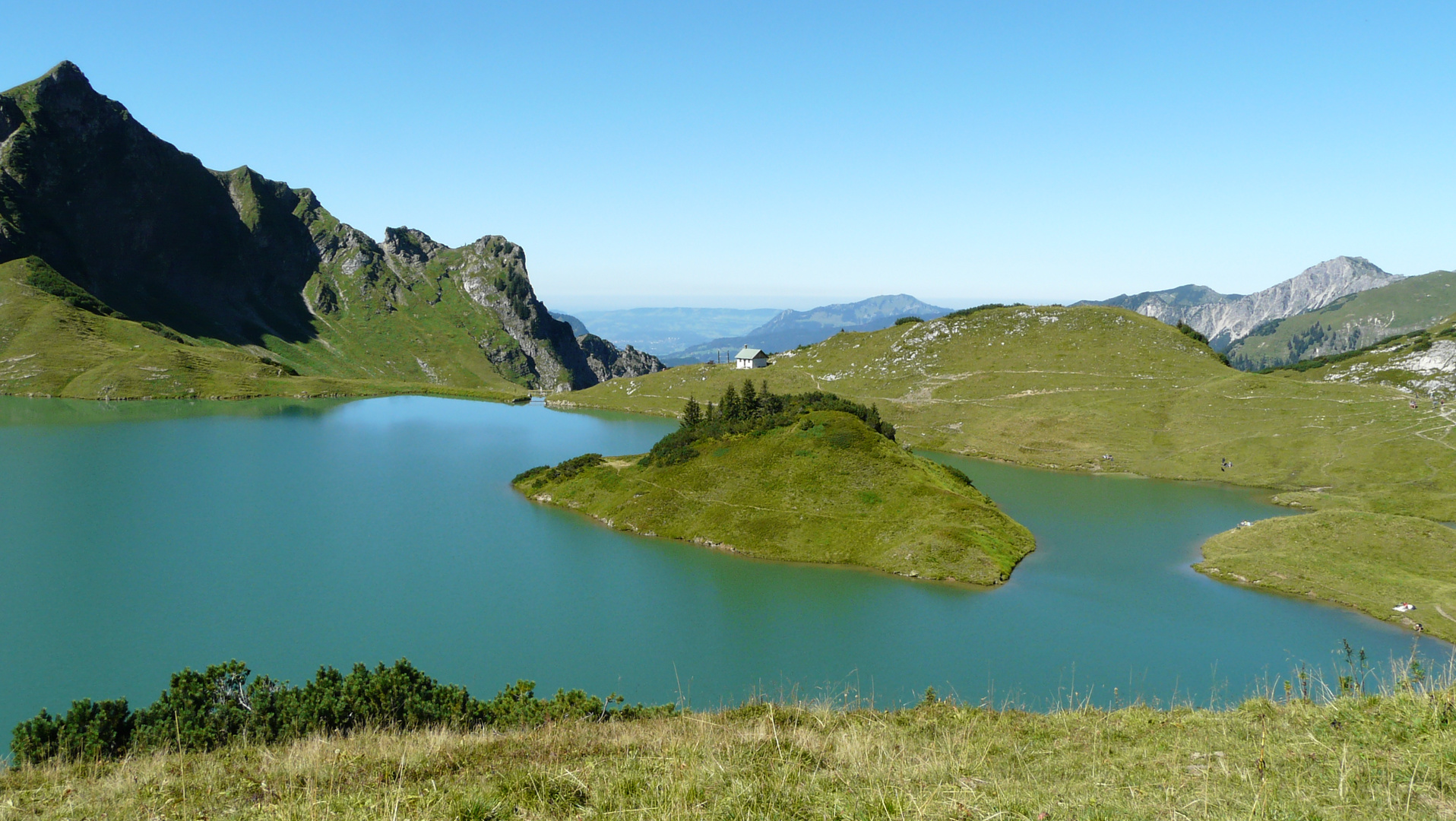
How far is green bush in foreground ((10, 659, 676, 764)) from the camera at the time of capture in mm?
23453

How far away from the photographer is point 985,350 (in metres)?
167

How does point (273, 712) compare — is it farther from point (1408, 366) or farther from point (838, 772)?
point (1408, 366)

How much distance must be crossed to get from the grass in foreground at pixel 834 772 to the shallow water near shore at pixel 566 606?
818cm

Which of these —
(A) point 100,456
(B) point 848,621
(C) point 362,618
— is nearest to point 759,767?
(B) point 848,621

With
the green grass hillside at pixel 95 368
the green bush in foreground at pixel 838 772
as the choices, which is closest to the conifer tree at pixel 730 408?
the green bush in foreground at pixel 838 772

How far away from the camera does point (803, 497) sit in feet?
241

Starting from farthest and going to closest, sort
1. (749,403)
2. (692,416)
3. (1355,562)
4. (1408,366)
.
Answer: (1408,366), (692,416), (749,403), (1355,562)

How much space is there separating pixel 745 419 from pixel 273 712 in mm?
70422

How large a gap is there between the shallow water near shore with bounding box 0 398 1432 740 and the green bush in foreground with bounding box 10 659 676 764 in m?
11.4

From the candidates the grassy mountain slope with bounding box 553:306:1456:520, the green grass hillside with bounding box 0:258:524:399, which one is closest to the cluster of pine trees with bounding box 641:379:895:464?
the grassy mountain slope with bounding box 553:306:1456:520

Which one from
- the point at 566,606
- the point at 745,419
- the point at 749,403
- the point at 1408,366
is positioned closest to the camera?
the point at 566,606

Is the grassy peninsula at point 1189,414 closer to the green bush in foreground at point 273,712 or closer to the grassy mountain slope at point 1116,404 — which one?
the grassy mountain slope at point 1116,404

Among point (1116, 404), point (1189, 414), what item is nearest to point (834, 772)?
point (1189, 414)

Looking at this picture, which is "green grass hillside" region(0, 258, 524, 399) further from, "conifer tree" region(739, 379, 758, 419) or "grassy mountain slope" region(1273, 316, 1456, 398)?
"grassy mountain slope" region(1273, 316, 1456, 398)
